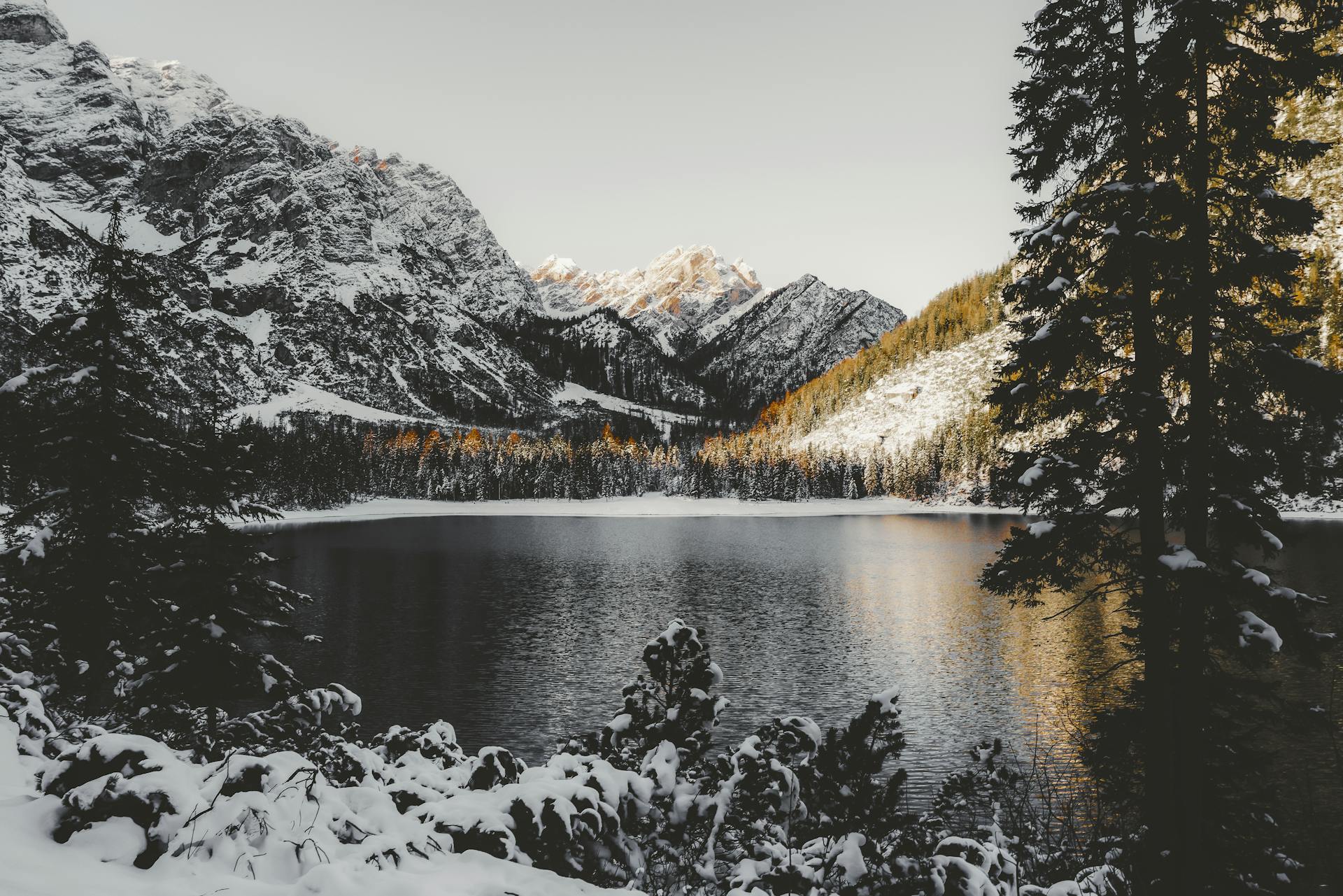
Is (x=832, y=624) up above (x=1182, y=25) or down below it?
below

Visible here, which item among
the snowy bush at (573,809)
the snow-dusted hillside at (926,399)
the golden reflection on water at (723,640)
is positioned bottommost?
the golden reflection on water at (723,640)

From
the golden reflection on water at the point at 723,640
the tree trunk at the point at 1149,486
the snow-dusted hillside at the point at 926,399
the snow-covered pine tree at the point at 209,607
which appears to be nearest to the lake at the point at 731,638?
the golden reflection on water at the point at 723,640

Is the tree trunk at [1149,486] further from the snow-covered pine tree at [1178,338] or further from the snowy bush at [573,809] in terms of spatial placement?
the snowy bush at [573,809]

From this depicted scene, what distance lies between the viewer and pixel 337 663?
29969mm

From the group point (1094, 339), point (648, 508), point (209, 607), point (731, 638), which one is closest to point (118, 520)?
point (209, 607)

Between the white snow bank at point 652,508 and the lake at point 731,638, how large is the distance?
214 ft

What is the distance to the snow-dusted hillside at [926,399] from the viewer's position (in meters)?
169

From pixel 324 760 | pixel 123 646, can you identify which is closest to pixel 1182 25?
pixel 324 760

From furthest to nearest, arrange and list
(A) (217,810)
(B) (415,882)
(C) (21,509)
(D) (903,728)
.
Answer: (D) (903,728)
(C) (21,509)
(A) (217,810)
(B) (415,882)

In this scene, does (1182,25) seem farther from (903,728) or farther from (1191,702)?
(903,728)

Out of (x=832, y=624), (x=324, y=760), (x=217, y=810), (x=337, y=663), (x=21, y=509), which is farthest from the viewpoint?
(x=832, y=624)

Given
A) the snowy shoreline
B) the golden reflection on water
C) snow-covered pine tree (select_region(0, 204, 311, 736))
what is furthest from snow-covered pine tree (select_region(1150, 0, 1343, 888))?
the snowy shoreline

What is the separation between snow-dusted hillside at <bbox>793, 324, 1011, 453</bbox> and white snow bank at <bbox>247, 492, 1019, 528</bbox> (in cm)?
2487

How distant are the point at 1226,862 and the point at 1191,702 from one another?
2378mm
